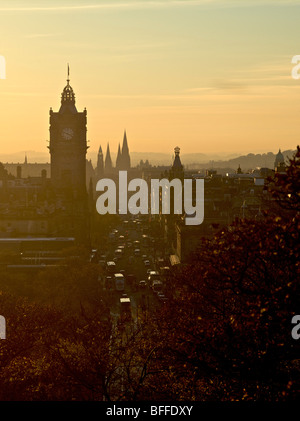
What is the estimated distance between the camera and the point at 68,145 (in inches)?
6068

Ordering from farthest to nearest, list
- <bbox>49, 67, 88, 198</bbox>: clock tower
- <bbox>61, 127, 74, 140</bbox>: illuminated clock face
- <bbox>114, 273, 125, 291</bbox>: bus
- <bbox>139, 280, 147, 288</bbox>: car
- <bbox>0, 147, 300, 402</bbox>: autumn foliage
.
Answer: <bbox>61, 127, 74, 140</bbox>: illuminated clock face < <bbox>49, 67, 88, 198</bbox>: clock tower < <bbox>139, 280, 147, 288</bbox>: car < <bbox>114, 273, 125, 291</bbox>: bus < <bbox>0, 147, 300, 402</bbox>: autumn foliage

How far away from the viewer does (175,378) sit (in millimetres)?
36594

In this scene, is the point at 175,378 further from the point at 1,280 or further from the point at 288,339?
the point at 1,280

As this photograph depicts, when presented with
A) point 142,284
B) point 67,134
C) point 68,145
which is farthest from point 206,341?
point 67,134

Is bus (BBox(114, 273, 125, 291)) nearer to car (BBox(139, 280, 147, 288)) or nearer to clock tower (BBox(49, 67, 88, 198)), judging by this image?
car (BBox(139, 280, 147, 288))

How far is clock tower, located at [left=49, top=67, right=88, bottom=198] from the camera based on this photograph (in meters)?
154

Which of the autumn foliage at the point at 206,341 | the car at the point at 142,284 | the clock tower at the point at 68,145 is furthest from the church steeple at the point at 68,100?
the autumn foliage at the point at 206,341

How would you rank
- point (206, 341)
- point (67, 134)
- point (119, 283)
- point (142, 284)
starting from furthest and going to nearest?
point (67, 134), point (142, 284), point (119, 283), point (206, 341)

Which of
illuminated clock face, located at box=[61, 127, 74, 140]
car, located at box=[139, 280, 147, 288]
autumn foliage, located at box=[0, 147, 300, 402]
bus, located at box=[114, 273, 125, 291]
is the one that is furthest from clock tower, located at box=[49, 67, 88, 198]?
autumn foliage, located at box=[0, 147, 300, 402]

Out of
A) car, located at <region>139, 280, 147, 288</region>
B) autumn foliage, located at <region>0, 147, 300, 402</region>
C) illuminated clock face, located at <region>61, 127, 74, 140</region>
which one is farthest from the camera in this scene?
illuminated clock face, located at <region>61, 127, 74, 140</region>

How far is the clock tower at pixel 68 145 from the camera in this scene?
154 metres

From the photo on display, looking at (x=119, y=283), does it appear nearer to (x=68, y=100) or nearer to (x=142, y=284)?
(x=142, y=284)

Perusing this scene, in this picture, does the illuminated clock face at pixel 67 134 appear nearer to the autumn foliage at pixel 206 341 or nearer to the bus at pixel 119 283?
the bus at pixel 119 283
